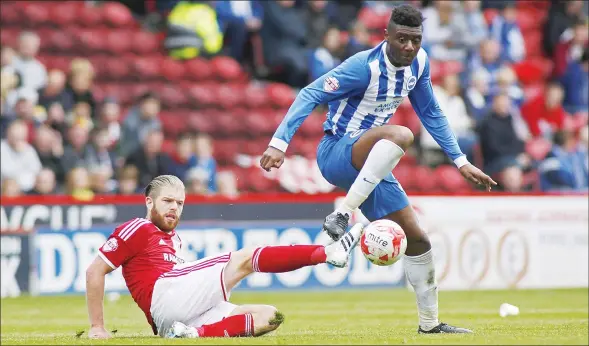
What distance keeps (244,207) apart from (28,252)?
113 inches

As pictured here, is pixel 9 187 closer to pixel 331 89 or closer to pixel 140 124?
pixel 140 124

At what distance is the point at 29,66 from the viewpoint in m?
16.1

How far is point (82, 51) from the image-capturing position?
17.6 meters

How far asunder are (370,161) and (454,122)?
1012cm

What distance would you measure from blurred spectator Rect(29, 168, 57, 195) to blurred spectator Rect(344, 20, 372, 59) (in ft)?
17.5

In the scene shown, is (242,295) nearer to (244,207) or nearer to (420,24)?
(244,207)

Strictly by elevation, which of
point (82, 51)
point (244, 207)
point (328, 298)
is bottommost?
point (328, 298)

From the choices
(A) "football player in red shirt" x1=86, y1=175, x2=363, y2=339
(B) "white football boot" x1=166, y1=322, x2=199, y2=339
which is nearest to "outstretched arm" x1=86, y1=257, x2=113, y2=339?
(A) "football player in red shirt" x1=86, y1=175, x2=363, y2=339

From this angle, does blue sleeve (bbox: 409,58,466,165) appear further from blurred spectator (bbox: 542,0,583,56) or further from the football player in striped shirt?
blurred spectator (bbox: 542,0,583,56)

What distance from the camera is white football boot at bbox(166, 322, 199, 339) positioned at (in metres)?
7.85

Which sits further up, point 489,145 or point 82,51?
point 82,51

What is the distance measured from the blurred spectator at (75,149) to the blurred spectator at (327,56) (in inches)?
156

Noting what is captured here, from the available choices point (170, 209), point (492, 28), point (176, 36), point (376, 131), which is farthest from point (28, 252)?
point (492, 28)

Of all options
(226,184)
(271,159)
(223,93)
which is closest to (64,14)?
(223,93)
